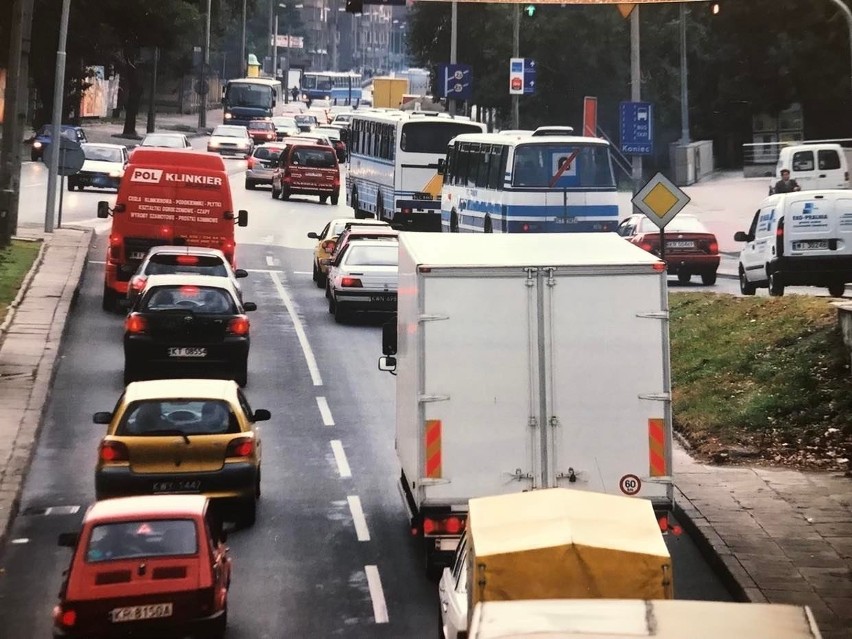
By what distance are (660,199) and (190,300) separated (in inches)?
262

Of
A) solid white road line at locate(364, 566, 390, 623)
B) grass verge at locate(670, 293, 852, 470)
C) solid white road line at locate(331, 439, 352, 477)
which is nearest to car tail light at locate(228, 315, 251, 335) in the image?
solid white road line at locate(331, 439, 352, 477)

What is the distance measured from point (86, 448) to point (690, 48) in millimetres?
54548

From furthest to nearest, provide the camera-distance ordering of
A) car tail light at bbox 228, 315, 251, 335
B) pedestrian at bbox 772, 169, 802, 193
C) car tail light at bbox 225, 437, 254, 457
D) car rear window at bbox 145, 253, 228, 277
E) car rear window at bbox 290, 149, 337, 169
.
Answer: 1. car rear window at bbox 290, 149, 337, 169
2. pedestrian at bbox 772, 169, 802, 193
3. car rear window at bbox 145, 253, 228, 277
4. car tail light at bbox 228, 315, 251, 335
5. car tail light at bbox 225, 437, 254, 457

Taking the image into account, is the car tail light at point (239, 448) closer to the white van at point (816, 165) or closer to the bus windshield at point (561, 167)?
the bus windshield at point (561, 167)

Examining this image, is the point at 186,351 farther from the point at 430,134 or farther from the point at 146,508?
the point at 430,134

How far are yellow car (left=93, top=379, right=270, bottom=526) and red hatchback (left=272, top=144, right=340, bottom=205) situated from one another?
4027 centimetres

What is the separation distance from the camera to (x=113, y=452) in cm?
1530

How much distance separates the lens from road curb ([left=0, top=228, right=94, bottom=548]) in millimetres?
16609

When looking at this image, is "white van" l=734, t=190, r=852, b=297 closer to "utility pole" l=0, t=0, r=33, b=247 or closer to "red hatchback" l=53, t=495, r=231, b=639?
"utility pole" l=0, t=0, r=33, b=247

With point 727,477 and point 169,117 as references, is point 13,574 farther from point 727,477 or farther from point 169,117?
point 169,117

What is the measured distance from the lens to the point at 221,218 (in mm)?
29219

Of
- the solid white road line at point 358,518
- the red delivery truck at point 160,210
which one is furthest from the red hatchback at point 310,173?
the solid white road line at point 358,518

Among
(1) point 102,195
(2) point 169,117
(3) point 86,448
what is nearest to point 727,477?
(3) point 86,448

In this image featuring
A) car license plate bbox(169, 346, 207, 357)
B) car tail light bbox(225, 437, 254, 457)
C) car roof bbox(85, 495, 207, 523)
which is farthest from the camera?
car license plate bbox(169, 346, 207, 357)
